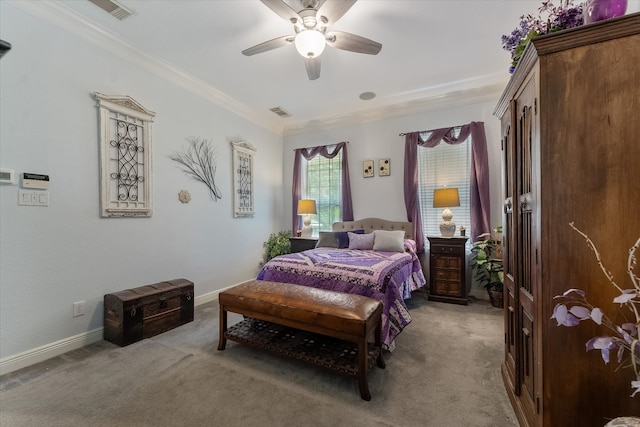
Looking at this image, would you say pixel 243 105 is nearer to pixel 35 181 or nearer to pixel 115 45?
pixel 115 45

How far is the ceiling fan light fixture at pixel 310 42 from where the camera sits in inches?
85.7

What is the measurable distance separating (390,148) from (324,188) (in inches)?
53.8

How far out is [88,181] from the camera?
8.36 ft

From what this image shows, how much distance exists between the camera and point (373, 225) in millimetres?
4469

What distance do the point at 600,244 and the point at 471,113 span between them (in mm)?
3491

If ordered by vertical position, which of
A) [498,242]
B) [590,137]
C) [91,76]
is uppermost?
[91,76]

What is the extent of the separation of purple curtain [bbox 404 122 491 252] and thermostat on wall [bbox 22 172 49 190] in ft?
13.5

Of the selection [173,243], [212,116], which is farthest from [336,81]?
[173,243]

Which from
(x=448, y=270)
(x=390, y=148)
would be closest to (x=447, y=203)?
(x=448, y=270)

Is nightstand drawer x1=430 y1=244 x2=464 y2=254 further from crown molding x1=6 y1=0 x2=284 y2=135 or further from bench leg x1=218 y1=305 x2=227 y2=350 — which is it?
crown molding x1=6 y1=0 x2=284 y2=135

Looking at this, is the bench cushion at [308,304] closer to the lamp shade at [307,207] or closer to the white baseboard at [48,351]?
the white baseboard at [48,351]

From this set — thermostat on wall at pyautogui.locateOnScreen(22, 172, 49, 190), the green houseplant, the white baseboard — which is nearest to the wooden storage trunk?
the white baseboard

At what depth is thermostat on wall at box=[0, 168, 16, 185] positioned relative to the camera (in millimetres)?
2035

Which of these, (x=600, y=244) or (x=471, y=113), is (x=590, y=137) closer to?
(x=600, y=244)
